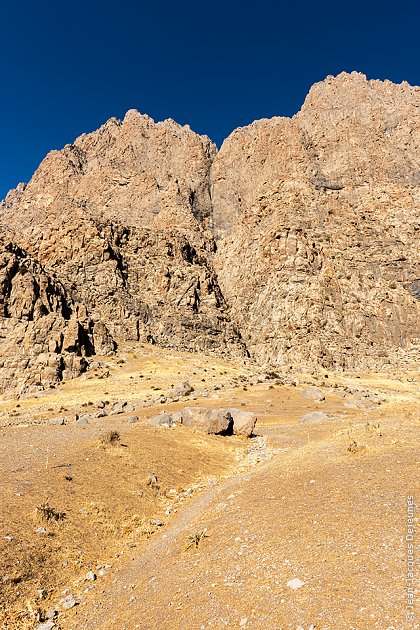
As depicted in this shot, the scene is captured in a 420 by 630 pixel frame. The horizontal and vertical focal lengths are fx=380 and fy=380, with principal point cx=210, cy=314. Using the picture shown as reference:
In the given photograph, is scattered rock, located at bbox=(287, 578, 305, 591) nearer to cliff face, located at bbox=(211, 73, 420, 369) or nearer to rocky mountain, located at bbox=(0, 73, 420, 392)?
rocky mountain, located at bbox=(0, 73, 420, 392)

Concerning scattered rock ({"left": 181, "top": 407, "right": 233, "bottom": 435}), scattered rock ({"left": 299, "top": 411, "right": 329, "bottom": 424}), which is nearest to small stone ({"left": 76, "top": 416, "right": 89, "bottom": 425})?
scattered rock ({"left": 181, "top": 407, "right": 233, "bottom": 435})

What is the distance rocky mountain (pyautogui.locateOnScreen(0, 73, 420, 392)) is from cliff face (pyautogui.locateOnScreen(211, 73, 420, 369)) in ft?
1.10

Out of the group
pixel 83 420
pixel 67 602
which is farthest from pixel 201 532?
pixel 83 420

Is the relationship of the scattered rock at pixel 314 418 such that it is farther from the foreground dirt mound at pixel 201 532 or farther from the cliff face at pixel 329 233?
the cliff face at pixel 329 233

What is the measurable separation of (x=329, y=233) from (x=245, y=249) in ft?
71.6

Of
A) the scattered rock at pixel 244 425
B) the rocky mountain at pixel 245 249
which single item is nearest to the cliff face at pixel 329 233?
the rocky mountain at pixel 245 249

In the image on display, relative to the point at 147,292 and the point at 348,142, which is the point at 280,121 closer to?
the point at 348,142

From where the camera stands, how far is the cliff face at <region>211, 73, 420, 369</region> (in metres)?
72.5

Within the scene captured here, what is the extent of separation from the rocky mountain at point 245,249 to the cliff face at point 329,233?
33 cm

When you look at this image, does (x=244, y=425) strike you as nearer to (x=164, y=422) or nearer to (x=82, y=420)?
(x=164, y=422)

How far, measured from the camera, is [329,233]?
84812 millimetres

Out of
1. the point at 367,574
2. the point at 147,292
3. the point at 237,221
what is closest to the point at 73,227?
the point at 147,292

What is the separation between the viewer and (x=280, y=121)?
117 meters

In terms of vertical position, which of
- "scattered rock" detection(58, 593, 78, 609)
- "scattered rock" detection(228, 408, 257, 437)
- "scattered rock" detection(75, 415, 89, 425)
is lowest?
"scattered rock" detection(75, 415, 89, 425)
